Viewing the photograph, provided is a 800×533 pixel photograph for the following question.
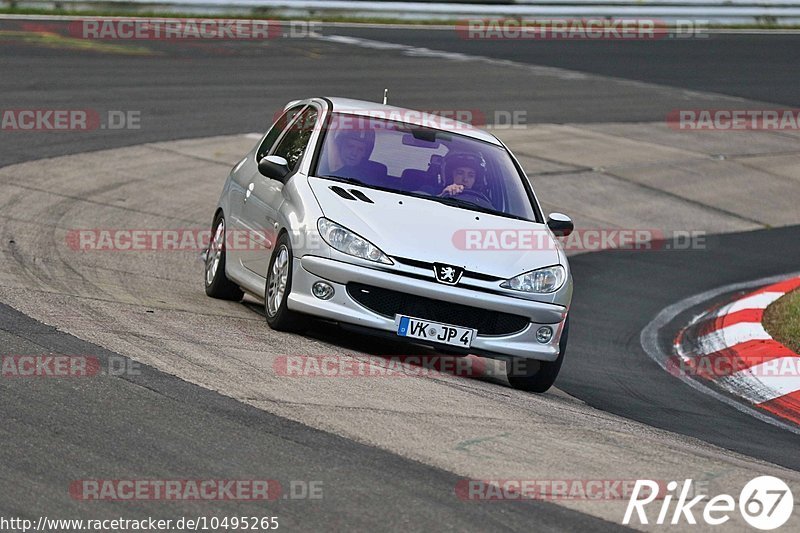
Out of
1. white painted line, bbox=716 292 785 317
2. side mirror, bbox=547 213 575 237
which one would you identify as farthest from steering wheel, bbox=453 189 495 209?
white painted line, bbox=716 292 785 317

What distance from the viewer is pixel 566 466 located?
607cm

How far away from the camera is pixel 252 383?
6.93 m

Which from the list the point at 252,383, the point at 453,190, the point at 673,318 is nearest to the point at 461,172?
the point at 453,190

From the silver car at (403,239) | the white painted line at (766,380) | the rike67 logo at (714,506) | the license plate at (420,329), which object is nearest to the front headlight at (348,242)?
the silver car at (403,239)

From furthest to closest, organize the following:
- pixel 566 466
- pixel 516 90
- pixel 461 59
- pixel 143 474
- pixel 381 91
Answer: pixel 461 59
pixel 516 90
pixel 381 91
pixel 566 466
pixel 143 474

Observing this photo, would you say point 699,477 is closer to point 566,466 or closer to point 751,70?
point 566,466

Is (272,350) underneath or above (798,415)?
above

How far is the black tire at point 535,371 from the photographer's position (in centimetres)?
866

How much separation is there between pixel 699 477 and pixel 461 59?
2111 cm

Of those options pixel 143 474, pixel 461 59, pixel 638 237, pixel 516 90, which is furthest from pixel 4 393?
pixel 461 59

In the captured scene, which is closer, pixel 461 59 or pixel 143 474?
pixel 143 474

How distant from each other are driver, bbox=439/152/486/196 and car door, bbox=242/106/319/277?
1.01 metres

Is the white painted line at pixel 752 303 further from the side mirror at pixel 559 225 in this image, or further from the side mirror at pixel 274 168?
the side mirror at pixel 274 168

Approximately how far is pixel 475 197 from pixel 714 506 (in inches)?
152
